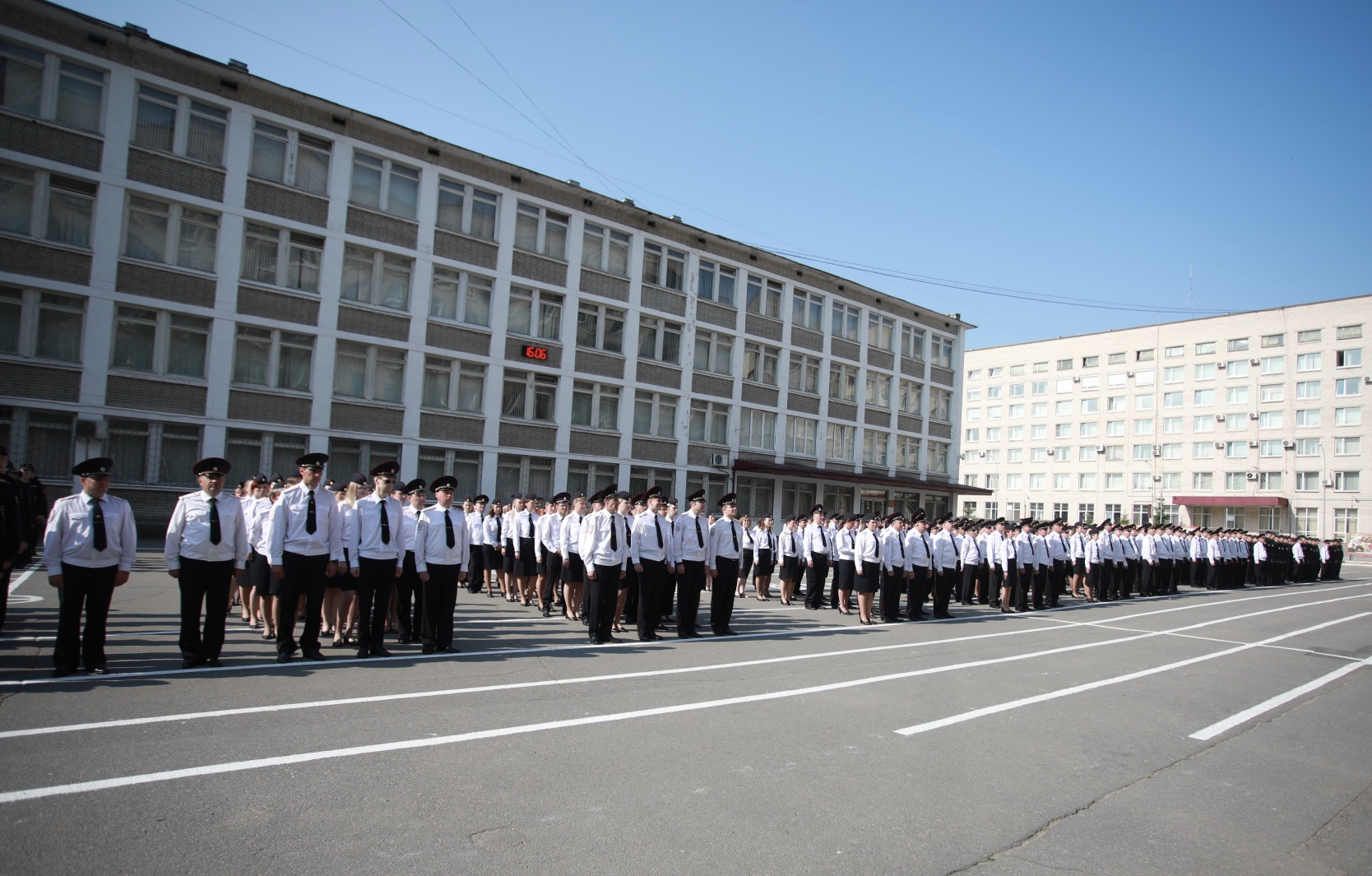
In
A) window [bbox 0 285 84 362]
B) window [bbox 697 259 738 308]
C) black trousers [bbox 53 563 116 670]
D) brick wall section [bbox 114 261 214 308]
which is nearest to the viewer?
black trousers [bbox 53 563 116 670]

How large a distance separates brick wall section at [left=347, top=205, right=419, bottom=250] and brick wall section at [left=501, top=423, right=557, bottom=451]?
6811 mm

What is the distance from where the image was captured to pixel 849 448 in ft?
134

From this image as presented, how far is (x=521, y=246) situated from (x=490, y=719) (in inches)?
976

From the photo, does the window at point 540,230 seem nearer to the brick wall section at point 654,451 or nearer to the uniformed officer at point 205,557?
the brick wall section at point 654,451

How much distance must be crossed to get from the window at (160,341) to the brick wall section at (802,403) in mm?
23395

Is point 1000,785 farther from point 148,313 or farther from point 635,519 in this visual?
point 148,313

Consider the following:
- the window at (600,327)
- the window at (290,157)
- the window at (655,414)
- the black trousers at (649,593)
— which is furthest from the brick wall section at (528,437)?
the black trousers at (649,593)

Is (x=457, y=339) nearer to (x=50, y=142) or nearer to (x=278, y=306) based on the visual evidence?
(x=278, y=306)

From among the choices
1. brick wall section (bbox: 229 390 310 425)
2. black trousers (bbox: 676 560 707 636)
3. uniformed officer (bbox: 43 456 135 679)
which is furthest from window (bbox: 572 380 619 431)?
uniformed officer (bbox: 43 456 135 679)

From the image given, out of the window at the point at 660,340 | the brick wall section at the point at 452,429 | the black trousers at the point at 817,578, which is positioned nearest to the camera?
the black trousers at the point at 817,578

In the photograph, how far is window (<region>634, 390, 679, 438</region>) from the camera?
3234 cm

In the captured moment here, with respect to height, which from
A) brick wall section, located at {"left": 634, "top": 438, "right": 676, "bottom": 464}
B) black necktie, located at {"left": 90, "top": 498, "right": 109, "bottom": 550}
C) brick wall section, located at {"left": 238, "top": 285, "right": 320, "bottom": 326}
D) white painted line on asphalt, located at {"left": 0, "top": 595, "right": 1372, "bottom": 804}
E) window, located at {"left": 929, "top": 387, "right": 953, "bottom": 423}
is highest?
window, located at {"left": 929, "top": 387, "right": 953, "bottom": 423}

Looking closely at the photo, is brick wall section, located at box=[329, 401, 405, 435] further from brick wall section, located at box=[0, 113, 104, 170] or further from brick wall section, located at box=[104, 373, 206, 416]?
brick wall section, located at box=[0, 113, 104, 170]

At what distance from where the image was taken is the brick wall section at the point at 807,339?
37812 mm
